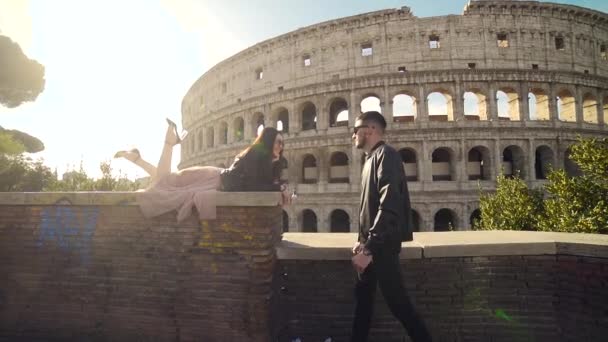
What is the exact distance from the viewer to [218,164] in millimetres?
23109

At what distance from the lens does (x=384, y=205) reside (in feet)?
6.84

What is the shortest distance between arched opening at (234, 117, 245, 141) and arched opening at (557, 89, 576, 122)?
838 inches

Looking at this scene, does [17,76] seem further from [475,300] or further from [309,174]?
[475,300]

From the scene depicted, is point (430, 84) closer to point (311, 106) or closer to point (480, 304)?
point (311, 106)

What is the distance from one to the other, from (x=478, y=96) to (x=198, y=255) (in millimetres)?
20737

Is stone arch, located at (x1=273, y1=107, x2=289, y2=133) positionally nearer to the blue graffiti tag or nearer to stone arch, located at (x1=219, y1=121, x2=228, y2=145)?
stone arch, located at (x1=219, y1=121, x2=228, y2=145)

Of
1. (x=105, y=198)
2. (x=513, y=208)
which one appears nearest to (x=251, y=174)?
(x=105, y=198)

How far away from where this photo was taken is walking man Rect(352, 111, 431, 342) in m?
2.08

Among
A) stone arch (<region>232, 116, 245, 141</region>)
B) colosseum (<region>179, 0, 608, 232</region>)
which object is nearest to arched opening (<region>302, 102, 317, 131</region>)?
colosseum (<region>179, 0, 608, 232</region>)

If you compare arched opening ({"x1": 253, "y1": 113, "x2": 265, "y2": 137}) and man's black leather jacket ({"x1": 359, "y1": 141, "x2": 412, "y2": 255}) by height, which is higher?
arched opening ({"x1": 253, "y1": 113, "x2": 265, "y2": 137})

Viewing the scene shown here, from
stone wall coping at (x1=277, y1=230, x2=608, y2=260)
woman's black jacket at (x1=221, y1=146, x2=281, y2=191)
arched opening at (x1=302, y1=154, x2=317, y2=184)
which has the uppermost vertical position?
arched opening at (x1=302, y1=154, x2=317, y2=184)

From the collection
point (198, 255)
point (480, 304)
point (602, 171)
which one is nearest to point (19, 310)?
point (198, 255)

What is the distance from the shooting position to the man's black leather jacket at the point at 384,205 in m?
2.06

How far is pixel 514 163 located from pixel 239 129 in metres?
19.2
